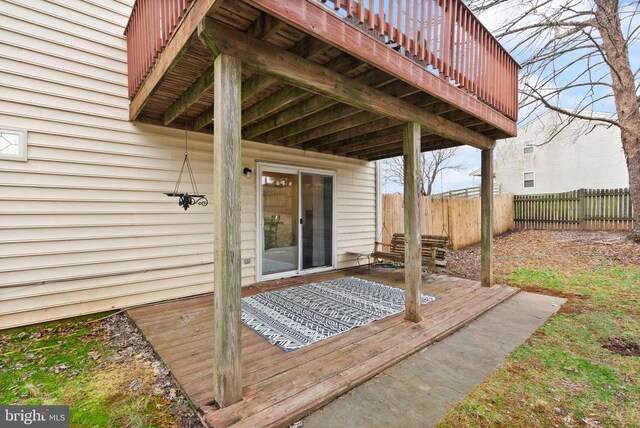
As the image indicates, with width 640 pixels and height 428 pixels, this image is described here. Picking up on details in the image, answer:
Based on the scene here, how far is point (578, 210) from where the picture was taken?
1064 cm

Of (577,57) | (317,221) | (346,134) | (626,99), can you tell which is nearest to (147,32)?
(346,134)

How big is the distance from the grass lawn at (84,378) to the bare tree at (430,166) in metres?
20.5

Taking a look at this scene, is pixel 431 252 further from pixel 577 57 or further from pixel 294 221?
pixel 577 57

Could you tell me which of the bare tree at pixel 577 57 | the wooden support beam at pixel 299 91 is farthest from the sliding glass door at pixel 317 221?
the bare tree at pixel 577 57

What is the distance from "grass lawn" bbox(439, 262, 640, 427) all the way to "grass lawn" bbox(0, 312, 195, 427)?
6.60 ft

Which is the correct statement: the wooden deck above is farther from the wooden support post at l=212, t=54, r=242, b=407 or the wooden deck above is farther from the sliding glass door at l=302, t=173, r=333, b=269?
the sliding glass door at l=302, t=173, r=333, b=269

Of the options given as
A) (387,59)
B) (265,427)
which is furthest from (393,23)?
(265,427)

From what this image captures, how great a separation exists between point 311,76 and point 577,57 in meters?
8.96

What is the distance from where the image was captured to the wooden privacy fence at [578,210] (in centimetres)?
981

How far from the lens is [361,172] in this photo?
266 inches

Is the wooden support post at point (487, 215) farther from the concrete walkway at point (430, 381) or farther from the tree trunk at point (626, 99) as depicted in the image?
the tree trunk at point (626, 99)

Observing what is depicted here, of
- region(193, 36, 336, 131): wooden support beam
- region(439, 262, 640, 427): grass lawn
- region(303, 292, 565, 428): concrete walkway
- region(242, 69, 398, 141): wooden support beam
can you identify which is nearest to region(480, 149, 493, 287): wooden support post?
region(439, 262, 640, 427): grass lawn

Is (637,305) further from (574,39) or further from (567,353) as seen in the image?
(574,39)

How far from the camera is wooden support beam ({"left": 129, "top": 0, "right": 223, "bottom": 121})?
1761mm
